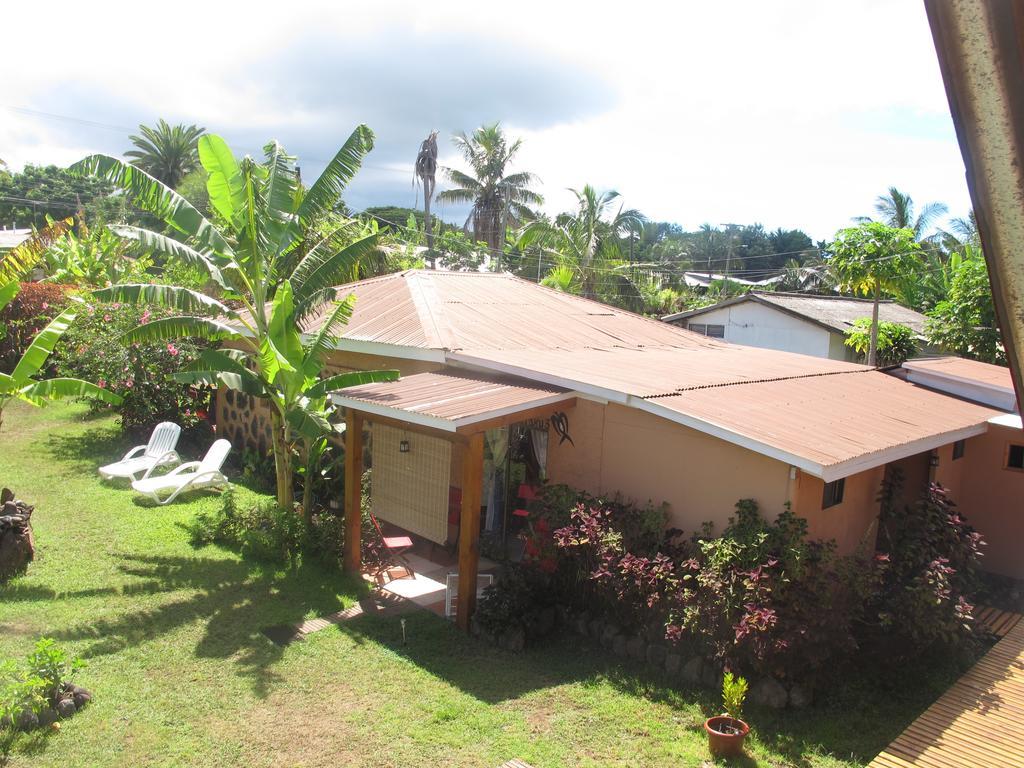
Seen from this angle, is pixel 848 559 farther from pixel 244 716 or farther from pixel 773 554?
pixel 244 716

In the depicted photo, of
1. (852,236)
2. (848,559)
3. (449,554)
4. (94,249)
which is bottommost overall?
(449,554)

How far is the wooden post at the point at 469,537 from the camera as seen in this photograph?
27.2 ft

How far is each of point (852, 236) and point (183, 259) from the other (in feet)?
42.5

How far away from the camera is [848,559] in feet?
24.7

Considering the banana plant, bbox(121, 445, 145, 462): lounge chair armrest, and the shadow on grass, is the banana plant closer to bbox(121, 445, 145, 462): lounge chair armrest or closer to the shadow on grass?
the shadow on grass

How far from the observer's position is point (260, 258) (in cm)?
989

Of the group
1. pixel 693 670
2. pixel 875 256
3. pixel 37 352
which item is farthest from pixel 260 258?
pixel 875 256

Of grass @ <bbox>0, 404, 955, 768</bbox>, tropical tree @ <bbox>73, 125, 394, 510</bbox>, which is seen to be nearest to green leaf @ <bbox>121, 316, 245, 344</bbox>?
tropical tree @ <bbox>73, 125, 394, 510</bbox>

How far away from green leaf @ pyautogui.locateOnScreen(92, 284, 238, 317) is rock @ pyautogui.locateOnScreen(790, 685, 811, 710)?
26.9ft

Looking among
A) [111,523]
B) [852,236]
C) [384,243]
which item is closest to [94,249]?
[384,243]

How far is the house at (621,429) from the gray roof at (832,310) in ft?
41.8

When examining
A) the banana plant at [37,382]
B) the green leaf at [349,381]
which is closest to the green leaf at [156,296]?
the banana plant at [37,382]

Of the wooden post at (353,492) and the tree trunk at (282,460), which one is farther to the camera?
the tree trunk at (282,460)

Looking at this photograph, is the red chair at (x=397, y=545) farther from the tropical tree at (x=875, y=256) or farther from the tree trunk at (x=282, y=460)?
the tropical tree at (x=875, y=256)
